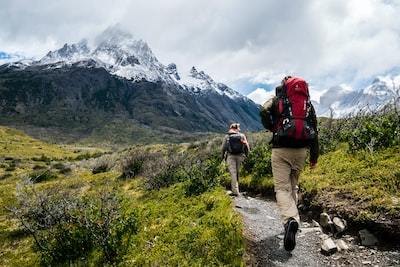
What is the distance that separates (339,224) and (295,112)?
10.9ft

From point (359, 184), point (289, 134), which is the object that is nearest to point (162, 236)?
point (289, 134)

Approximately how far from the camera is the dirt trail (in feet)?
29.2

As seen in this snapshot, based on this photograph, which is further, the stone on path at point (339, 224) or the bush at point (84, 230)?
the bush at point (84, 230)

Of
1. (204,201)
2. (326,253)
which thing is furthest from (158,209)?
(326,253)

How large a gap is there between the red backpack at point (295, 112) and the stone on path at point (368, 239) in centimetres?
256

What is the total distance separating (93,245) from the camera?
12156mm

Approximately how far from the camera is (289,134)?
919cm

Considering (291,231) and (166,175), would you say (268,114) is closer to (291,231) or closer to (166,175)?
(291,231)

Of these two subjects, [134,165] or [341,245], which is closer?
[341,245]

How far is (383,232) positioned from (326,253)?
1.47 meters

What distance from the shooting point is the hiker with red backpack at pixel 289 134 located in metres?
9.18

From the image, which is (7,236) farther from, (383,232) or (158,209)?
(383,232)

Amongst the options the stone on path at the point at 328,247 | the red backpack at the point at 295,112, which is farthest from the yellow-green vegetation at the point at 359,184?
the red backpack at the point at 295,112

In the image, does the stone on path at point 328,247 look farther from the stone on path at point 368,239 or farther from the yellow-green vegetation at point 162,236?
the yellow-green vegetation at point 162,236
